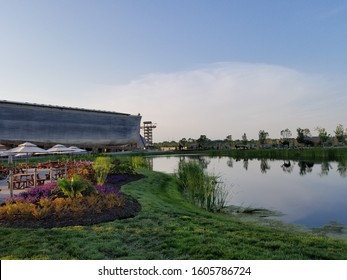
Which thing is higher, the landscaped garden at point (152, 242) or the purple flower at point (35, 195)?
the purple flower at point (35, 195)

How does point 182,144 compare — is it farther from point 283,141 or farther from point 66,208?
point 66,208

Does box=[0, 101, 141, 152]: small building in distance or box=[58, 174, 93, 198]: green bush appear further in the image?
box=[0, 101, 141, 152]: small building in distance

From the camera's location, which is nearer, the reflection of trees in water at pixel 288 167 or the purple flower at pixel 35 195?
the purple flower at pixel 35 195

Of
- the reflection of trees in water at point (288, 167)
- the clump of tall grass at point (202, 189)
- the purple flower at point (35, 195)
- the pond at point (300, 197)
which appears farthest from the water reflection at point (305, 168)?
the purple flower at point (35, 195)

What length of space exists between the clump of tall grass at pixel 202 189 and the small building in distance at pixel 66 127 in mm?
43849

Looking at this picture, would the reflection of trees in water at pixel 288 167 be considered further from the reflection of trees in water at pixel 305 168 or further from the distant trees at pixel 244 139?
the distant trees at pixel 244 139

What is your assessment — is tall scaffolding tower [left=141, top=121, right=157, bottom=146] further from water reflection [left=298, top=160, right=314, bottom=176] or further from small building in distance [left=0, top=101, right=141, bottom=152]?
water reflection [left=298, top=160, right=314, bottom=176]

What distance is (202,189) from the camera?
14.2 m

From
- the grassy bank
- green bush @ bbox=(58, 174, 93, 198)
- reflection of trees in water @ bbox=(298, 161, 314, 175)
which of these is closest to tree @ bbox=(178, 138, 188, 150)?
the grassy bank

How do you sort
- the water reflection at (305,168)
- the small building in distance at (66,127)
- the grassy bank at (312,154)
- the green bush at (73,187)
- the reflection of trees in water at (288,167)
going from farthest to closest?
the small building in distance at (66,127) < the grassy bank at (312,154) < the reflection of trees in water at (288,167) < the water reflection at (305,168) < the green bush at (73,187)

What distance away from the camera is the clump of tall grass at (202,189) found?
43.4 ft

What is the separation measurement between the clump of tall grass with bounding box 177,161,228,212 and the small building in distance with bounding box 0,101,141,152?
144 feet

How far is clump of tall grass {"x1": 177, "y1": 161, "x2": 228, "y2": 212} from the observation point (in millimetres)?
13227

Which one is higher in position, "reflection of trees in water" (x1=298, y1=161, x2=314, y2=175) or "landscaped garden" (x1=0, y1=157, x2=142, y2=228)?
"landscaped garden" (x1=0, y1=157, x2=142, y2=228)
